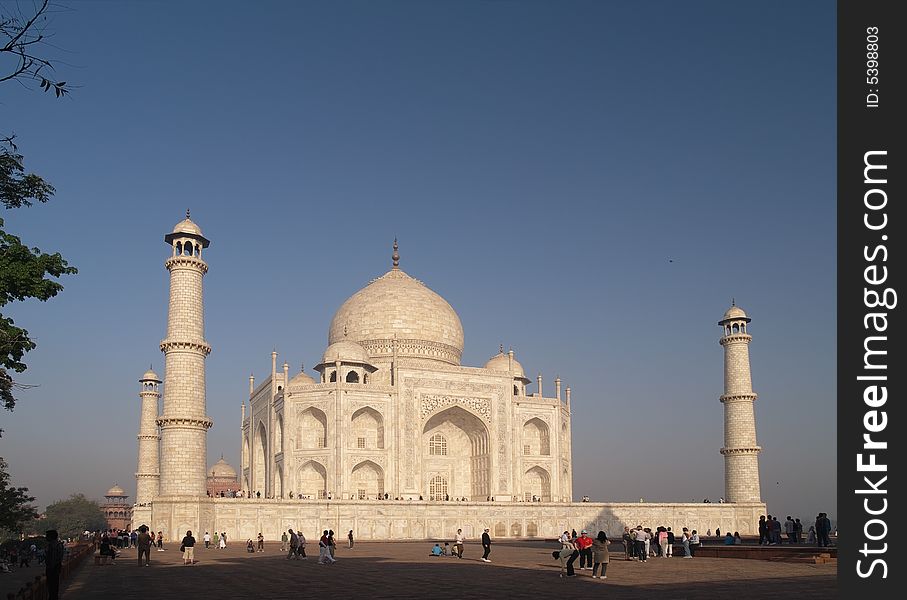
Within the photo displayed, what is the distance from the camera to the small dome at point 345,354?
52.1m

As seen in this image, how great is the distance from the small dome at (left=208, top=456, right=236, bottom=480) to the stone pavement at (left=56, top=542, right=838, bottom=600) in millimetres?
56827

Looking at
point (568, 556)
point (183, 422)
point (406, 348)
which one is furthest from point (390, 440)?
point (568, 556)

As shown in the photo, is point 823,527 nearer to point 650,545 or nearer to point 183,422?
point 650,545

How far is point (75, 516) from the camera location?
9338cm

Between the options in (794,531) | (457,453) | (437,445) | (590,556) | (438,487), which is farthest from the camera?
(457,453)

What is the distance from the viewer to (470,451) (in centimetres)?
Result: 5453

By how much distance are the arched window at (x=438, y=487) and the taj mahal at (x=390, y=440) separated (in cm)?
8

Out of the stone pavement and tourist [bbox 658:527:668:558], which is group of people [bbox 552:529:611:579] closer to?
the stone pavement

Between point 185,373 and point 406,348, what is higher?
point 406,348

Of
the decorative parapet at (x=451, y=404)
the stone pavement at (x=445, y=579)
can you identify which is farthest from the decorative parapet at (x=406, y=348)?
the stone pavement at (x=445, y=579)

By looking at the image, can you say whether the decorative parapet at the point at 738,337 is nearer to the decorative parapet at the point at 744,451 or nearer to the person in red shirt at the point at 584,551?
the decorative parapet at the point at 744,451

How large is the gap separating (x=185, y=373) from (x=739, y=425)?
2915 centimetres
